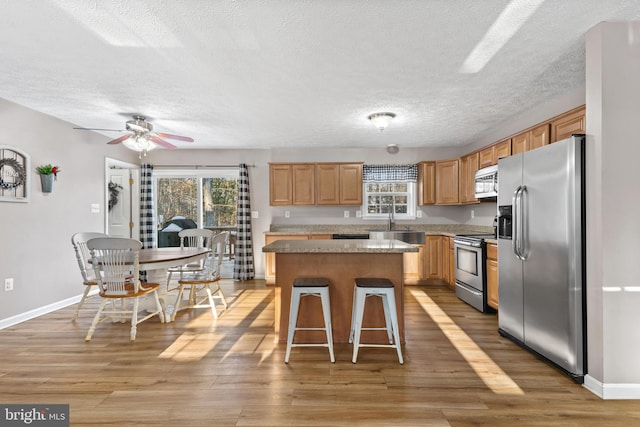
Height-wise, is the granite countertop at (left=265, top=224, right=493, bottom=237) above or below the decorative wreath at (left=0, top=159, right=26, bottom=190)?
below

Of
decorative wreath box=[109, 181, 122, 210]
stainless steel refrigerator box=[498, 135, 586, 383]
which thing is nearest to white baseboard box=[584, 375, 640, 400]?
stainless steel refrigerator box=[498, 135, 586, 383]

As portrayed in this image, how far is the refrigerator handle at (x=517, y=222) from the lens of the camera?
2.69 metres

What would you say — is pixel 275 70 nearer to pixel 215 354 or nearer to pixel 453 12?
pixel 453 12

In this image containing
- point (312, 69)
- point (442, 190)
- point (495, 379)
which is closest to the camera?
point (495, 379)

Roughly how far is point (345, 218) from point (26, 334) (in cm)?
443

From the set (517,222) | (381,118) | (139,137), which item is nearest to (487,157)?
(381,118)

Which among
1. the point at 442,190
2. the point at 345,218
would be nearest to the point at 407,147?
the point at 442,190

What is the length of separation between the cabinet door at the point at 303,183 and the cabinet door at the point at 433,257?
79.3 inches

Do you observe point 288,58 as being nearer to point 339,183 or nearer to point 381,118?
point 381,118

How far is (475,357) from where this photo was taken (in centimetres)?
262

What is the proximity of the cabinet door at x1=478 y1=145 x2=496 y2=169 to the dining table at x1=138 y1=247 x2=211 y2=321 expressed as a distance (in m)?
3.68

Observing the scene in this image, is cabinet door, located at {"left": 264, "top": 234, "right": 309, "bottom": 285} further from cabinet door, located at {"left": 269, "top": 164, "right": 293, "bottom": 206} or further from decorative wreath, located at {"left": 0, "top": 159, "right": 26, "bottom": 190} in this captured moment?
decorative wreath, located at {"left": 0, "top": 159, "right": 26, "bottom": 190}

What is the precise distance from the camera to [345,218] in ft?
19.5

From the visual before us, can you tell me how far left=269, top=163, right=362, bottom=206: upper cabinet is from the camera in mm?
5602
